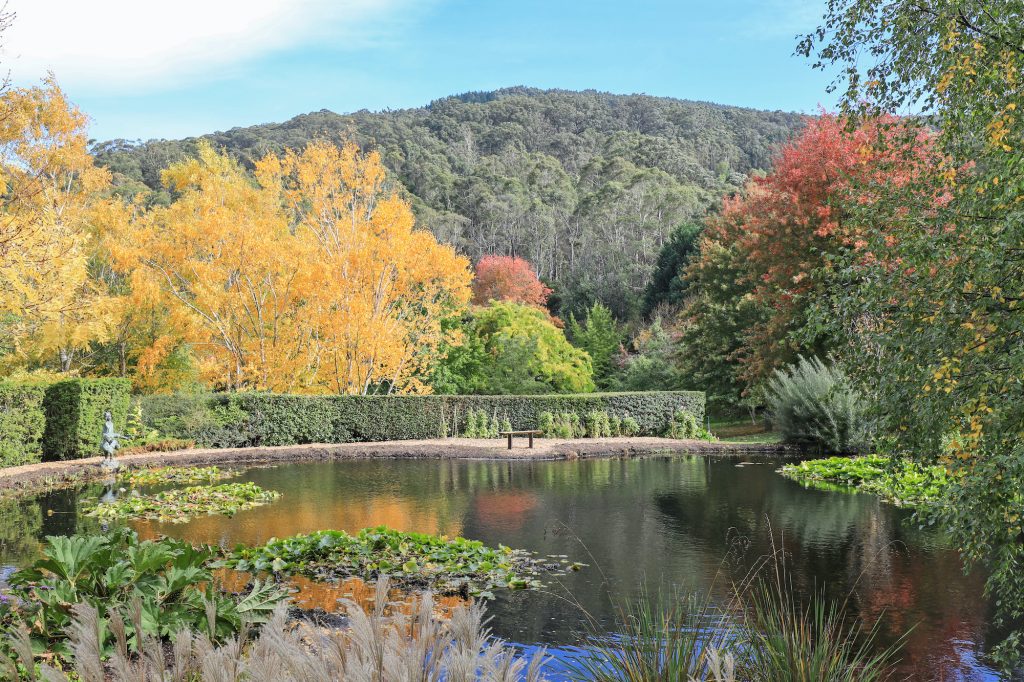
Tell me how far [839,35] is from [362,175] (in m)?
18.5

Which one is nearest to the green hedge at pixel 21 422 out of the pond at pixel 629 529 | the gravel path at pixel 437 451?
the gravel path at pixel 437 451

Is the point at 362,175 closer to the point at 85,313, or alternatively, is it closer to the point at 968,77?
the point at 85,313

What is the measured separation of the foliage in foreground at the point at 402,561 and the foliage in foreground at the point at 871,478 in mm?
6559

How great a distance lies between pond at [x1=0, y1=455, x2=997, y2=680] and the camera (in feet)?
21.2

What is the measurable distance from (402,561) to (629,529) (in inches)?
131

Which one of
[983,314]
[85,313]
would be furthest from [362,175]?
[983,314]

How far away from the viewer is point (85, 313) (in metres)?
16.8

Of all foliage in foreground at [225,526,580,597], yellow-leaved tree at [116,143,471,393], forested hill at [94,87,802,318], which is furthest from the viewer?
forested hill at [94,87,802,318]

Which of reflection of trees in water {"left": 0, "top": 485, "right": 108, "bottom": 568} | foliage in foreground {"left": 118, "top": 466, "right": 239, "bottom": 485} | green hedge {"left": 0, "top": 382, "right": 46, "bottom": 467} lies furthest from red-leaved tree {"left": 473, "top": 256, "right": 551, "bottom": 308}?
reflection of trees in water {"left": 0, "top": 485, "right": 108, "bottom": 568}

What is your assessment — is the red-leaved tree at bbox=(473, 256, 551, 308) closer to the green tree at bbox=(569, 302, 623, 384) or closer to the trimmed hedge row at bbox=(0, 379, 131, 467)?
the green tree at bbox=(569, 302, 623, 384)

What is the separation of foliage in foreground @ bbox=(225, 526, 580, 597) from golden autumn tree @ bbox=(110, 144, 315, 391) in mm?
13810

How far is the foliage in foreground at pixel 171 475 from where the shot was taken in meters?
14.0

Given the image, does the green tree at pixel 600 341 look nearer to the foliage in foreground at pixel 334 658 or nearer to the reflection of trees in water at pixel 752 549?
the reflection of trees in water at pixel 752 549

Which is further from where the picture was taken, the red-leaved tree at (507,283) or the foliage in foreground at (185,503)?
the red-leaved tree at (507,283)
